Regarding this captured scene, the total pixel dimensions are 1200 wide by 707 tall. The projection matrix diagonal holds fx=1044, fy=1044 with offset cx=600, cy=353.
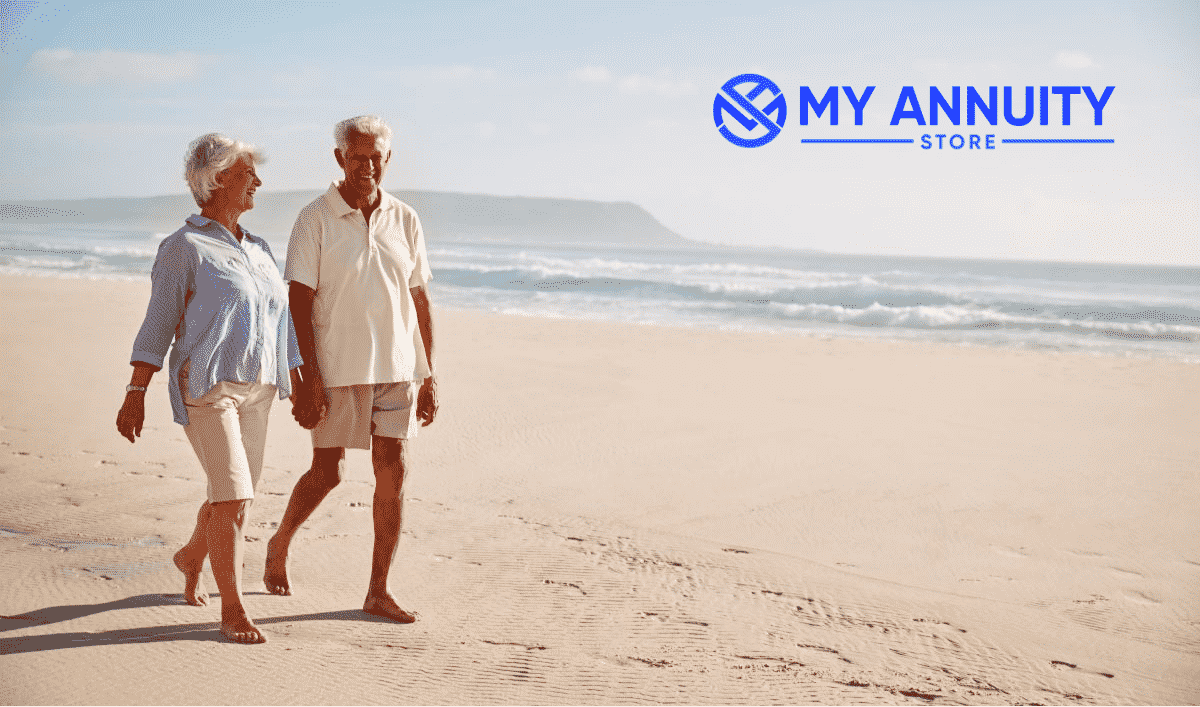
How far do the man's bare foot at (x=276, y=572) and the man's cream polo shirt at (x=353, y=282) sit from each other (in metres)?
0.80

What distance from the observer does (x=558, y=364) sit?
10.8 meters

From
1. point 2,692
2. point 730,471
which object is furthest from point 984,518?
point 2,692

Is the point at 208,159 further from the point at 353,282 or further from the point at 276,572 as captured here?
the point at 276,572

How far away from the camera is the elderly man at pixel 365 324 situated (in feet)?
11.4

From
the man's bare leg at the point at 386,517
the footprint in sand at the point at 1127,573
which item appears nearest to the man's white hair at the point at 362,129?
the man's bare leg at the point at 386,517

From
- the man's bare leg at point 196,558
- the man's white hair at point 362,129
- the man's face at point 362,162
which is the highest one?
the man's white hair at point 362,129

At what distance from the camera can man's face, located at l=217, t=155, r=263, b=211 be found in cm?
326

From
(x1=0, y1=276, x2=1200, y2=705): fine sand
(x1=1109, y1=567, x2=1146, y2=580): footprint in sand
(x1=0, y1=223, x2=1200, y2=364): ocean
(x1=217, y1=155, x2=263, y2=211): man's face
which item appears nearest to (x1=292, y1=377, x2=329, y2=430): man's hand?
(x1=217, y1=155, x2=263, y2=211): man's face

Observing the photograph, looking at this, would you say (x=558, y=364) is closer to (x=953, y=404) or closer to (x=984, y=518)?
(x=953, y=404)

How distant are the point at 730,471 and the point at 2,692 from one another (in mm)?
4475

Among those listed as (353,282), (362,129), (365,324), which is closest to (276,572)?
(365,324)

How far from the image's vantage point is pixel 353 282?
11.5 ft

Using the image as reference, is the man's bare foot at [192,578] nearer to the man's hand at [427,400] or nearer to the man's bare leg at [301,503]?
the man's bare leg at [301,503]

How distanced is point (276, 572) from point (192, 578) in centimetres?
31
